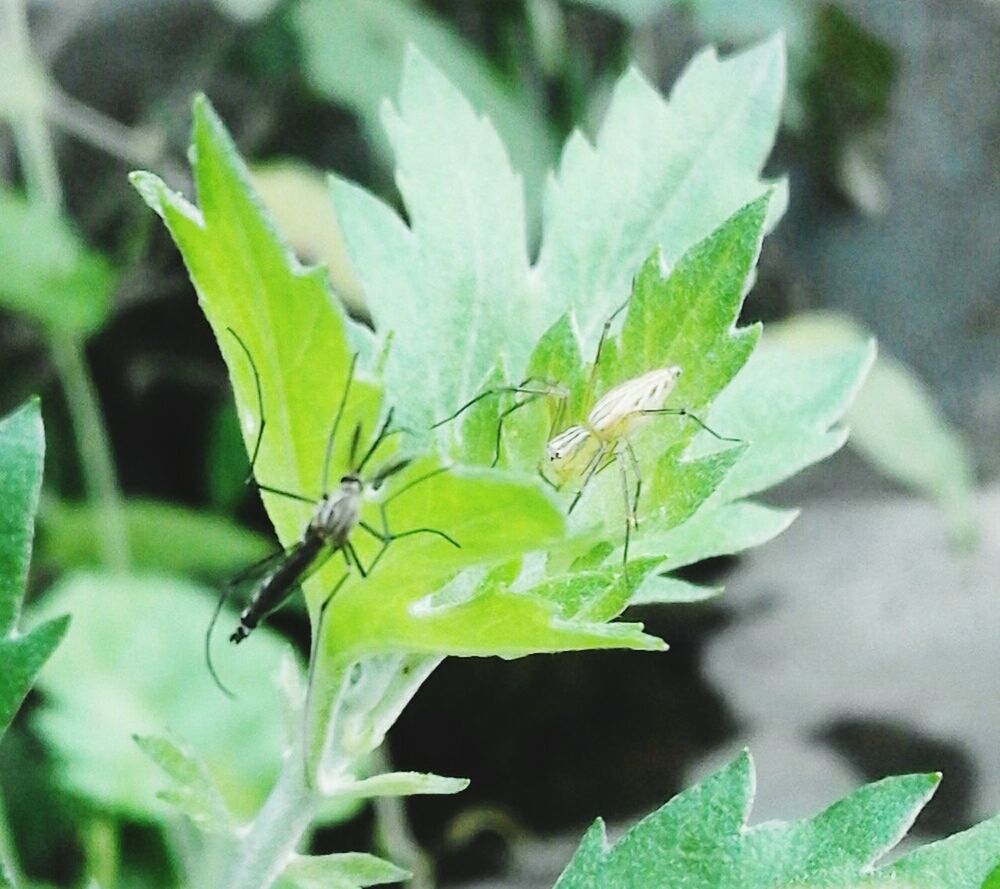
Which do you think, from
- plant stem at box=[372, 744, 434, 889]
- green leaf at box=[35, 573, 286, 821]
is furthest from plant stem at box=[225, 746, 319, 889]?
plant stem at box=[372, 744, 434, 889]

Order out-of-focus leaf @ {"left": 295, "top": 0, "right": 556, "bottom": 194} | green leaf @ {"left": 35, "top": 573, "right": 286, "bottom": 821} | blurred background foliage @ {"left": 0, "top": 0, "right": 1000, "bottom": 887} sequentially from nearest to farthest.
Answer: green leaf @ {"left": 35, "top": 573, "right": 286, "bottom": 821} → blurred background foliage @ {"left": 0, "top": 0, "right": 1000, "bottom": 887} → out-of-focus leaf @ {"left": 295, "top": 0, "right": 556, "bottom": 194}

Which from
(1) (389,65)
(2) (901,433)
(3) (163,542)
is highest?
(1) (389,65)

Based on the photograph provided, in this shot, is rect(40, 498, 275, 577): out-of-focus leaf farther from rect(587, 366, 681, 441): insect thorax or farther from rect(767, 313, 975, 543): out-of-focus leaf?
rect(587, 366, 681, 441): insect thorax

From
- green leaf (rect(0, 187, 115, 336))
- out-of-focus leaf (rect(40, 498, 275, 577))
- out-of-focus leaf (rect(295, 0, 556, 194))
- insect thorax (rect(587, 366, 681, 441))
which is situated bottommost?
out-of-focus leaf (rect(40, 498, 275, 577))

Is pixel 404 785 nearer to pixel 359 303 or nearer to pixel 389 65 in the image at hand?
pixel 359 303

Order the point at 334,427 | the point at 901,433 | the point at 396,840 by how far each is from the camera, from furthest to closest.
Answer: the point at 901,433
the point at 396,840
the point at 334,427

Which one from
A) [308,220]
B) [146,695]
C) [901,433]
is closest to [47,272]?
[308,220]
